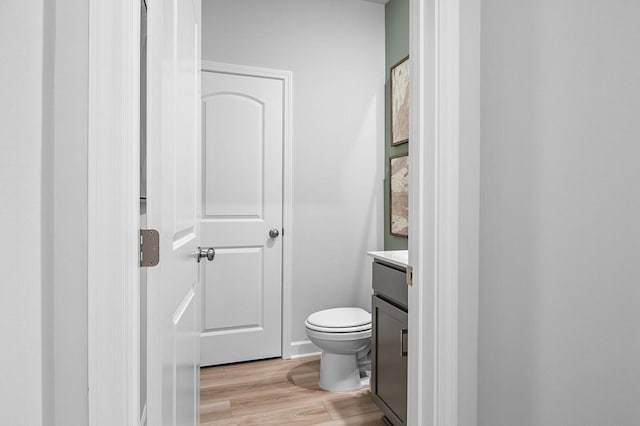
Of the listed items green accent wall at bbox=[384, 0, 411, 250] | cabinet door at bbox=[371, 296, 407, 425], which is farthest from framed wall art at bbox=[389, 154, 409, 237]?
cabinet door at bbox=[371, 296, 407, 425]

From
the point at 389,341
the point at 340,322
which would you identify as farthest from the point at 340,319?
the point at 389,341

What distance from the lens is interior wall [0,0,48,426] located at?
2.07 ft

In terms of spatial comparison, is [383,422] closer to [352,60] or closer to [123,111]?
[123,111]

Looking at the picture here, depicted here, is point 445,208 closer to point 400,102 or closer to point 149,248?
point 149,248

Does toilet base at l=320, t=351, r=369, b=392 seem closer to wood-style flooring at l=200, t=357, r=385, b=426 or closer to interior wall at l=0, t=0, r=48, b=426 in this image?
wood-style flooring at l=200, t=357, r=385, b=426

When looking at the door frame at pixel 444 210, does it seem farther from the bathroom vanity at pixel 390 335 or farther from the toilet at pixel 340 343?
the toilet at pixel 340 343

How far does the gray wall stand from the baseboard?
6.38 ft

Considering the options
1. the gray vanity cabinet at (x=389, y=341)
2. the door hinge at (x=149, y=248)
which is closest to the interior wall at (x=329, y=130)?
the gray vanity cabinet at (x=389, y=341)

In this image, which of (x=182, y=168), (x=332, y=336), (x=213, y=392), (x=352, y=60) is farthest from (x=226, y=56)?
(x=213, y=392)

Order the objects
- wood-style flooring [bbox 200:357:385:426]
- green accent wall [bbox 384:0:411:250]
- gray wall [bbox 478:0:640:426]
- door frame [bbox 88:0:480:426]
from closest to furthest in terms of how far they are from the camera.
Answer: gray wall [bbox 478:0:640:426]
door frame [bbox 88:0:480:426]
wood-style flooring [bbox 200:357:385:426]
green accent wall [bbox 384:0:411:250]

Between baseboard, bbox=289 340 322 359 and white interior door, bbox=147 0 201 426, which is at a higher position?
white interior door, bbox=147 0 201 426

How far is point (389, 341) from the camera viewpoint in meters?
1.80

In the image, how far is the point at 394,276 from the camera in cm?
176

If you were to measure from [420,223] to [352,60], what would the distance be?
228 centimetres
